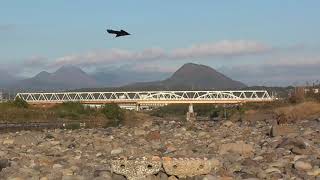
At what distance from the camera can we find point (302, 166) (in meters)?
15.3

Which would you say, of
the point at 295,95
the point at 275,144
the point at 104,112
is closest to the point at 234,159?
the point at 275,144

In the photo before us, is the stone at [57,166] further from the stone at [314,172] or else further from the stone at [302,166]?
the stone at [314,172]

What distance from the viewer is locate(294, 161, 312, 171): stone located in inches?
598

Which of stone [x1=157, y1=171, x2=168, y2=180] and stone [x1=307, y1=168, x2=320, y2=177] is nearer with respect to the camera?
stone [x1=307, y1=168, x2=320, y2=177]

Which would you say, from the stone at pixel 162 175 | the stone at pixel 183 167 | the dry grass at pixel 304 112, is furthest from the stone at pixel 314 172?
the dry grass at pixel 304 112

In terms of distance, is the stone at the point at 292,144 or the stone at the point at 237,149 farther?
the stone at the point at 237,149

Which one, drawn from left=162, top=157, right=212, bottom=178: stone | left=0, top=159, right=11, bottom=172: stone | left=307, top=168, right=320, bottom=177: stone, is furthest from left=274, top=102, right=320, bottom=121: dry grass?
left=162, top=157, right=212, bottom=178: stone

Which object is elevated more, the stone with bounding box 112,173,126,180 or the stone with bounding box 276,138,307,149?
the stone with bounding box 276,138,307,149

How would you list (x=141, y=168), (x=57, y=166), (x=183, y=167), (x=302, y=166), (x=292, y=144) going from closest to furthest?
(x=183, y=167) < (x=141, y=168) < (x=302, y=166) < (x=57, y=166) < (x=292, y=144)

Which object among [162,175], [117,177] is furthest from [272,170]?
[117,177]

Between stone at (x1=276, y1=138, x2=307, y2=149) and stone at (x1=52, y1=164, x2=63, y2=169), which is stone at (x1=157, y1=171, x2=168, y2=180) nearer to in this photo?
stone at (x1=52, y1=164, x2=63, y2=169)

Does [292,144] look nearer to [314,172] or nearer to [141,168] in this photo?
[314,172]

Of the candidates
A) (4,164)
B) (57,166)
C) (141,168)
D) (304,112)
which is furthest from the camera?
(304,112)

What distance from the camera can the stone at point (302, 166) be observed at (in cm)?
1519
